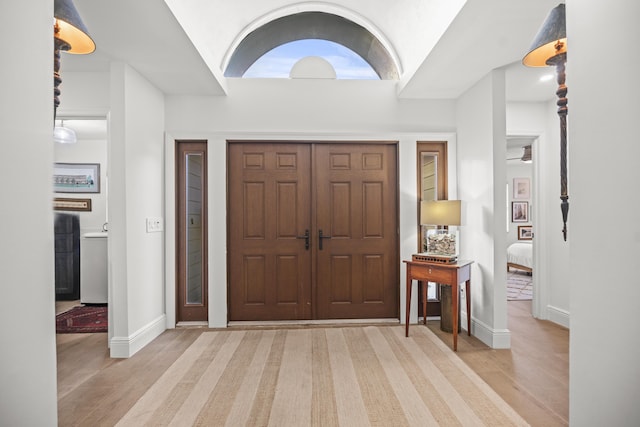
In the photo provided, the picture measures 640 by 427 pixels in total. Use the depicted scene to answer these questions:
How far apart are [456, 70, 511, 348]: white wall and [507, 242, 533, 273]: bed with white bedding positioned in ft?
12.6

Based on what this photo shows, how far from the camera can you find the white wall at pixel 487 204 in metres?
3.07

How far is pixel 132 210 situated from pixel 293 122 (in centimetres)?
180

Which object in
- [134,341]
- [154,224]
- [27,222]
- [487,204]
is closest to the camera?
[27,222]

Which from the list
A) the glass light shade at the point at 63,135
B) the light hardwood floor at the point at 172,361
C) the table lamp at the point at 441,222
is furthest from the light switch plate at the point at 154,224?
the table lamp at the point at 441,222

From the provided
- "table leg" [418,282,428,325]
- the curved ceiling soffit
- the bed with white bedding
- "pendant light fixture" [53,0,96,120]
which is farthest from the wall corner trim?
the bed with white bedding

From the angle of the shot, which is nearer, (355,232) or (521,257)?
(355,232)

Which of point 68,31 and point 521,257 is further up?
point 68,31

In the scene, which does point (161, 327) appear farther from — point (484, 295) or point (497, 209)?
point (497, 209)

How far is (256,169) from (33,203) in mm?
2764

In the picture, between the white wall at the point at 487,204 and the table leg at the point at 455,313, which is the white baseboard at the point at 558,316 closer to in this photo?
the white wall at the point at 487,204

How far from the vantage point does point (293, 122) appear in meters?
3.69

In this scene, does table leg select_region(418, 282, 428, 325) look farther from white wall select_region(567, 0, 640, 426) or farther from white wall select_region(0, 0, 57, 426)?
white wall select_region(0, 0, 57, 426)

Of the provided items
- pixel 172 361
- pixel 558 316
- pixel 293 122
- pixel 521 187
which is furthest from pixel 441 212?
pixel 521 187

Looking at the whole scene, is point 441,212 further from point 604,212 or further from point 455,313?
point 604,212
